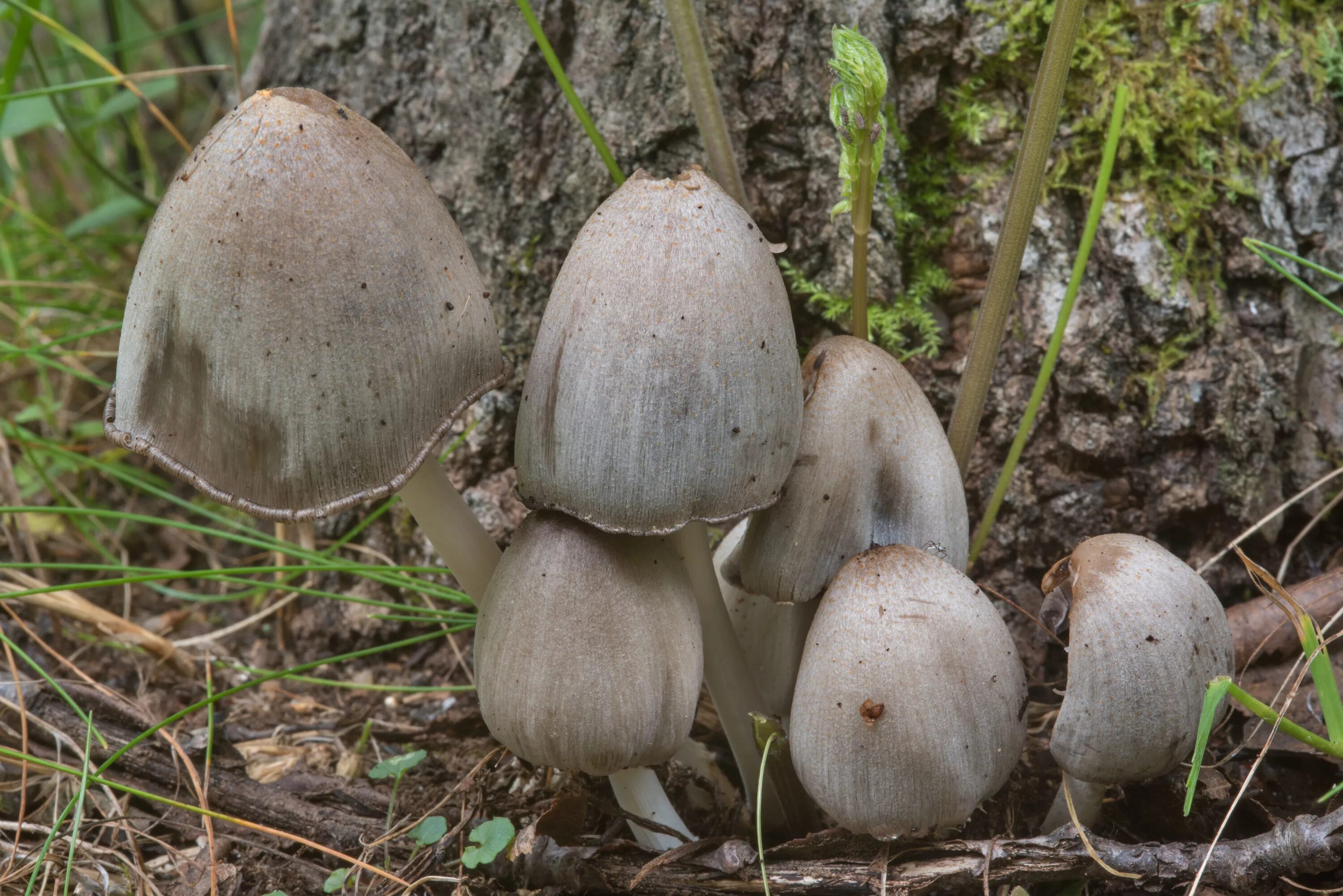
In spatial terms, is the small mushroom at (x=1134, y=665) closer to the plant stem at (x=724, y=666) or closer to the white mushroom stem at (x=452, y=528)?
the plant stem at (x=724, y=666)

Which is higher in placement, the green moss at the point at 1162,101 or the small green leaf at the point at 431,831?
the green moss at the point at 1162,101

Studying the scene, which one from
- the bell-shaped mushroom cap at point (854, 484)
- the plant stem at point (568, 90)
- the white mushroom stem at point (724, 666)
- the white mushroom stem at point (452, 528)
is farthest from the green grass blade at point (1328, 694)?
the plant stem at point (568, 90)

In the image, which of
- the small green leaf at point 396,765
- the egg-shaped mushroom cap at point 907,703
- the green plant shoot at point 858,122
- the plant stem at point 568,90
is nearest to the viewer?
the egg-shaped mushroom cap at point 907,703

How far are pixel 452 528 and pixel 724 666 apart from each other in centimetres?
53

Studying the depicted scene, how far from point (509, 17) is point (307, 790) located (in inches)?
67.0

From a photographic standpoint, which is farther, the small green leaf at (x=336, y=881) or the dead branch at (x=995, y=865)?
the small green leaf at (x=336, y=881)

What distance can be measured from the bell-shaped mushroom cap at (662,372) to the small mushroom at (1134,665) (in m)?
0.50

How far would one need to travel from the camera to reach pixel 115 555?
293 cm

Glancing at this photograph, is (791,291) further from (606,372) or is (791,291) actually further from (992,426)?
(606,372)

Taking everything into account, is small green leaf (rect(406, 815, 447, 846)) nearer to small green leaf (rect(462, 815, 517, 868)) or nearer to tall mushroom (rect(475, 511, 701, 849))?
small green leaf (rect(462, 815, 517, 868))

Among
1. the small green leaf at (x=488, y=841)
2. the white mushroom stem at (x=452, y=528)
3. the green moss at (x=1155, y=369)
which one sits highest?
the green moss at (x=1155, y=369)

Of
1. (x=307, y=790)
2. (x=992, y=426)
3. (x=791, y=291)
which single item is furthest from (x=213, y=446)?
(x=992, y=426)

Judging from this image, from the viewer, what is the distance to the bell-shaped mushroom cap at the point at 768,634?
1880 mm

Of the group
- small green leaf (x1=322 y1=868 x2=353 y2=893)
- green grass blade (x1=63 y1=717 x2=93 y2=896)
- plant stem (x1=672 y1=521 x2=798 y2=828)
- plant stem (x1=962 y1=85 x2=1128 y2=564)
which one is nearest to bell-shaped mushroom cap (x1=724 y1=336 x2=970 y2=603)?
plant stem (x1=672 y1=521 x2=798 y2=828)
